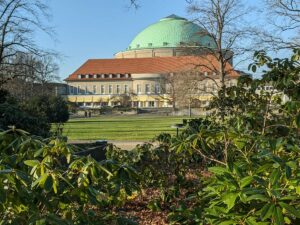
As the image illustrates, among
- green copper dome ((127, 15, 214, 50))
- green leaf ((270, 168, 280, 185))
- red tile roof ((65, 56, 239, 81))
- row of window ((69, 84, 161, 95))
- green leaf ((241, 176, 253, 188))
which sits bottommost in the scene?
green leaf ((241, 176, 253, 188))

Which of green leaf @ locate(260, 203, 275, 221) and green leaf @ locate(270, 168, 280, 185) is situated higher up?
green leaf @ locate(270, 168, 280, 185)

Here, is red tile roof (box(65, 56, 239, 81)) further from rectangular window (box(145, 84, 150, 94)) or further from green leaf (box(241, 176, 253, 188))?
green leaf (box(241, 176, 253, 188))

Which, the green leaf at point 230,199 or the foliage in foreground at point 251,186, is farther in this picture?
the green leaf at point 230,199

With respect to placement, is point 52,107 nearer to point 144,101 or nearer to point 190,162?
point 190,162

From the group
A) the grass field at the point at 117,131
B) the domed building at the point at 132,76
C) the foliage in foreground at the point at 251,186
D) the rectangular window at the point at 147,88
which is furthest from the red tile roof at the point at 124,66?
the foliage in foreground at the point at 251,186

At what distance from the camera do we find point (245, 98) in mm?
7297

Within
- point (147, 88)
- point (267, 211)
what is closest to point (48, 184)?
point (267, 211)

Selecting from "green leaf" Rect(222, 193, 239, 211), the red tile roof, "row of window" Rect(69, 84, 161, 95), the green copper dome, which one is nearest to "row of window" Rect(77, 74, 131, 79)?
the red tile roof

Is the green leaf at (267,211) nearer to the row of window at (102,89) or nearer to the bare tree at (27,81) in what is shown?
the bare tree at (27,81)

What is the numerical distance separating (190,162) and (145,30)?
133835 millimetres

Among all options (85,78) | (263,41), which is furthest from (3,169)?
(85,78)

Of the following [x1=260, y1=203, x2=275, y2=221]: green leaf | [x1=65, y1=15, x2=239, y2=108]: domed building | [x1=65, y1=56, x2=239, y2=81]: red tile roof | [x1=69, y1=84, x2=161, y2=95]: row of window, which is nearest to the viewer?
[x1=260, y1=203, x2=275, y2=221]: green leaf

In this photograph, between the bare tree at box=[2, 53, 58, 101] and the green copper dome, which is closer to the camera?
the bare tree at box=[2, 53, 58, 101]

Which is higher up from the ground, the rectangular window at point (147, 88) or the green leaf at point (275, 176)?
the rectangular window at point (147, 88)
